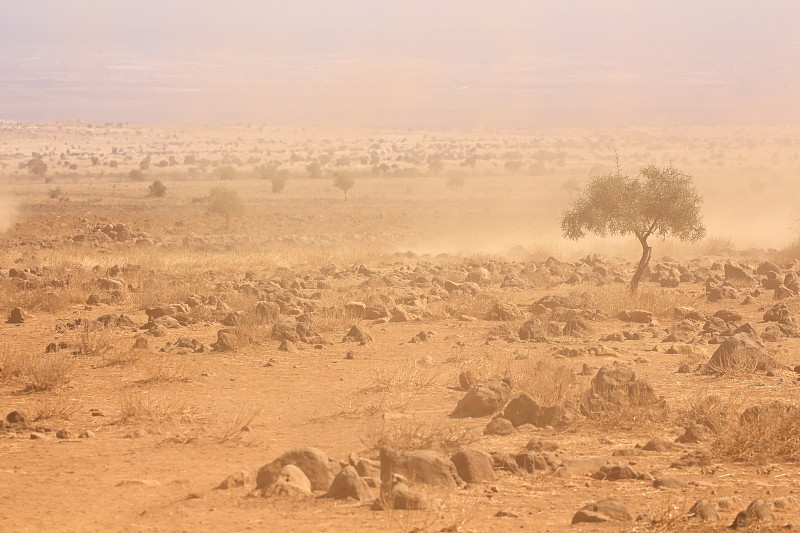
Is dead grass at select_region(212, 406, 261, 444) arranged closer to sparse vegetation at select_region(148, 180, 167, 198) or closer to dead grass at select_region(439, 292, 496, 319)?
dead grass at select_region(439, 292, 496, 319)

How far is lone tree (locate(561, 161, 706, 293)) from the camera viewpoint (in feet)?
62.1

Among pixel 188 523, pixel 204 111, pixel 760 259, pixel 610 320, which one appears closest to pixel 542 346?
pixel 610 320

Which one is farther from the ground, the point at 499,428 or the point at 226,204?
the point at 226,204

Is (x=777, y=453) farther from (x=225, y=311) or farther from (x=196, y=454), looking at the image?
(x=225, y=311)

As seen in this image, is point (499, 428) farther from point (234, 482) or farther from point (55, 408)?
point (55, 408)

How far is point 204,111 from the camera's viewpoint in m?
167

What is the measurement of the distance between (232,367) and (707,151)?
85.7 meters

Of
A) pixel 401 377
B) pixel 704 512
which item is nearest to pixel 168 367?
pixel 401 377

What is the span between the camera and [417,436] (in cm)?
826

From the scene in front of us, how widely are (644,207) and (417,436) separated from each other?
39.5 ft

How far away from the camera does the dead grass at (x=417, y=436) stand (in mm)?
8086

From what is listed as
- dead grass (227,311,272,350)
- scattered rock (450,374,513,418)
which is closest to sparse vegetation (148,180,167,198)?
dead grass (227,311,272,350)

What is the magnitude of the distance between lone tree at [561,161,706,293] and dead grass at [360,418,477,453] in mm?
10570

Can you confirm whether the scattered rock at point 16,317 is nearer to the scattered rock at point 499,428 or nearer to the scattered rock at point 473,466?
the scattered rock at point 499,428
